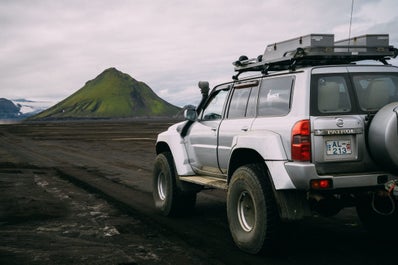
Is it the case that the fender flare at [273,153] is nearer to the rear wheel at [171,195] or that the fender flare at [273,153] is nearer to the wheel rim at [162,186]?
the rear wheel at [171,195]

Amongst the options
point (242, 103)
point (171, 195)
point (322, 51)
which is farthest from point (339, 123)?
point (171, 195)

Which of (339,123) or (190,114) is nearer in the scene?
(339,123)

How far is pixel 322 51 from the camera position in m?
5.10

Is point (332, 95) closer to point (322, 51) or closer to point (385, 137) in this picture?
point (322, 51)

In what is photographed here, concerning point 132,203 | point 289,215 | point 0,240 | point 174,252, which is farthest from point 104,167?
point 289,215

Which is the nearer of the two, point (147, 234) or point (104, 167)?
point (147, 234)

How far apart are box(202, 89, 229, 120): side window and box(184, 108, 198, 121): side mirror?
0.17 metres

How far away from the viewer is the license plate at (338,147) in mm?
4633

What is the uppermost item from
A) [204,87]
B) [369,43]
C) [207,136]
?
[369,43]

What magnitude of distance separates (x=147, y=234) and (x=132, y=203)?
8.20 ft

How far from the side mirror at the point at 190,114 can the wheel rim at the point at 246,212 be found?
6.28 ft

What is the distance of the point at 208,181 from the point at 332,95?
7.32 feet

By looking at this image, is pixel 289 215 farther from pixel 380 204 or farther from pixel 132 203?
pixel 132 203

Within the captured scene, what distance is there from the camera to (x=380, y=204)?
545cm
